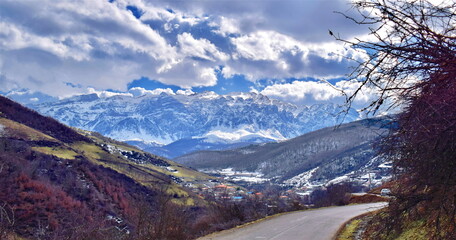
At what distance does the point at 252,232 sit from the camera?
2173cm

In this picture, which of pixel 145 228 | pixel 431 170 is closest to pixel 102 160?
pixel 145 228

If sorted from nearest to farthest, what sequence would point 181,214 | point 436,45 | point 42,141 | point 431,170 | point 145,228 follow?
point 436,45 < point 431,170 < point 145,228 < point 181,214 < point 42,141

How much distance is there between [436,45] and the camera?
4.19 metres

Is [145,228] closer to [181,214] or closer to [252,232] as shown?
[181,214]

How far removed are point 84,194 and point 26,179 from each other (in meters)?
20.7

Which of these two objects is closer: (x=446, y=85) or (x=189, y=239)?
(x=446, y=85)

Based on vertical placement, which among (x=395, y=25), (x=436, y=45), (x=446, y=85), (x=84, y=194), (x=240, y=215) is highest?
(x=395, y=25)

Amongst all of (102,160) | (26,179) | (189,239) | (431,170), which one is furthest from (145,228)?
(102,160)

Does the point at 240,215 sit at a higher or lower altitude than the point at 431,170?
lower

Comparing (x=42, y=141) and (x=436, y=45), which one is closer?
(x=436, y=45)

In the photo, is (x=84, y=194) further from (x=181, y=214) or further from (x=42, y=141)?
(x=181, y=214)

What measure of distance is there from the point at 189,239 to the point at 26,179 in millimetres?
77781

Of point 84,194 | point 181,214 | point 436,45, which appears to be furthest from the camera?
point 84,194

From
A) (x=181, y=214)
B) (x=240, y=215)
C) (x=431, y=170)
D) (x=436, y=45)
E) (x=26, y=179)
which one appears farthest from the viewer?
(x=26, y=179)
